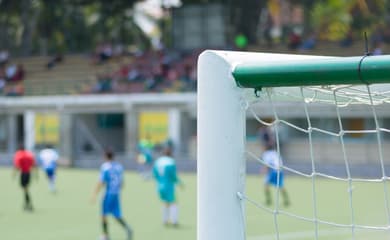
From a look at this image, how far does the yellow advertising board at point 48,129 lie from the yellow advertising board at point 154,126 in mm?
4026

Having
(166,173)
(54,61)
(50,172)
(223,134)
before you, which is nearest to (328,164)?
(50,172)

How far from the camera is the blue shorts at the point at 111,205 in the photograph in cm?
1480

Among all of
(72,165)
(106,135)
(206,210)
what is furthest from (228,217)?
(106,135)

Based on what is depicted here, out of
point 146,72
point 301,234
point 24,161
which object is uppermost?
point 146,72

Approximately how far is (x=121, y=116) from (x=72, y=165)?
4.43 meters

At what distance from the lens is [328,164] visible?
29.9m

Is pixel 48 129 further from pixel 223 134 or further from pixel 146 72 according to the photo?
pixel 223 134

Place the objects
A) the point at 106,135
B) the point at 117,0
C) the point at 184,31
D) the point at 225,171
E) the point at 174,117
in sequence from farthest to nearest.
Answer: the point at 117,0
the point at 184,31
the point at 106,135
the point at 174,117
the point at 225,171

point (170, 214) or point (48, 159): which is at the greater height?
point (48, 159)

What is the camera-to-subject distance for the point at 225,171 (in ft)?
12.5

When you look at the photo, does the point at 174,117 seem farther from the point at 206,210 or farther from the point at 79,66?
the point at 206,210

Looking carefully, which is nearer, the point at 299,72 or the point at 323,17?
the point at 299,72

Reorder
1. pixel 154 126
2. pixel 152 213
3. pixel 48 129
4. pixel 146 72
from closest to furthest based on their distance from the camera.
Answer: pixel 152 213
pixel 154 126
pixel 48 129
pixel 146 72

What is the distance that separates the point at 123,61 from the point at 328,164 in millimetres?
15876
